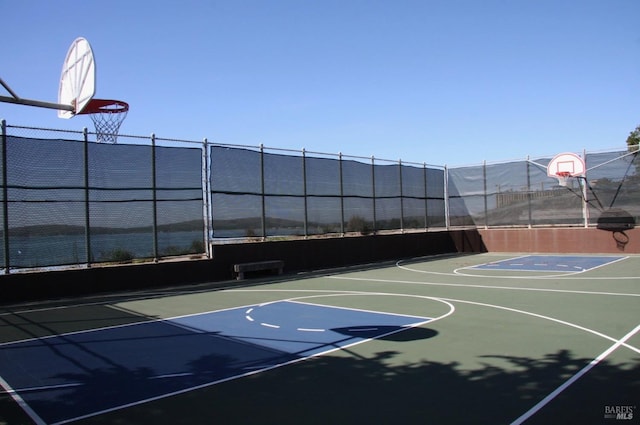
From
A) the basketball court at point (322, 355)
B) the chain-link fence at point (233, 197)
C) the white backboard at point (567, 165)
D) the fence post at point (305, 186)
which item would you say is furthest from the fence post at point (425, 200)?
the basketball court at point (322, 355)

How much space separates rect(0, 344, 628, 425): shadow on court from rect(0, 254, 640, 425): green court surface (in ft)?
0.06

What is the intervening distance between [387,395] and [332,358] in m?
1.40

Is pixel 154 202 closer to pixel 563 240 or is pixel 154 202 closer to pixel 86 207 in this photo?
pixel 86 207

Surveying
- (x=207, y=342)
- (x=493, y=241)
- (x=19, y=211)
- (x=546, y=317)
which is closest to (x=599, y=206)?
(x=493, y=241)

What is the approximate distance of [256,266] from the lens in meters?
15.7

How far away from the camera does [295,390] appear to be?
4980 mm

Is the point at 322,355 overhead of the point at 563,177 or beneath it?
beneath

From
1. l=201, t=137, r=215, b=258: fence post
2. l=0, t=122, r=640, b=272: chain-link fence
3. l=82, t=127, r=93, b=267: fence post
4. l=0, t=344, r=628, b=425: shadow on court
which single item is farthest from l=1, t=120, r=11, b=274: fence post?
l=0, t=344, r=628, b=425: shadow on court

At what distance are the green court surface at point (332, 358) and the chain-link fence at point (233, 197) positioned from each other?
224cm

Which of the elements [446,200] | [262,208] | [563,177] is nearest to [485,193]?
[446,200]

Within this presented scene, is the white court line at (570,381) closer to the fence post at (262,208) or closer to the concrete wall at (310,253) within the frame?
the concrete wall at (310,253)

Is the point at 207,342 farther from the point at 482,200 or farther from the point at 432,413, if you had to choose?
the point at 482,200

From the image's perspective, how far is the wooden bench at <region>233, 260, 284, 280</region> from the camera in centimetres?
1526

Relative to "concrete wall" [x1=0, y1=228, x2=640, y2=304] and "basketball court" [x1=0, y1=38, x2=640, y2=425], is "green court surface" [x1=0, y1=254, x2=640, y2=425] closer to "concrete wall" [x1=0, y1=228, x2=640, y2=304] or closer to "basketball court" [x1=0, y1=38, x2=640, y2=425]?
"basketball court" [x1=0, y1=38, x2=640, y2=425]
